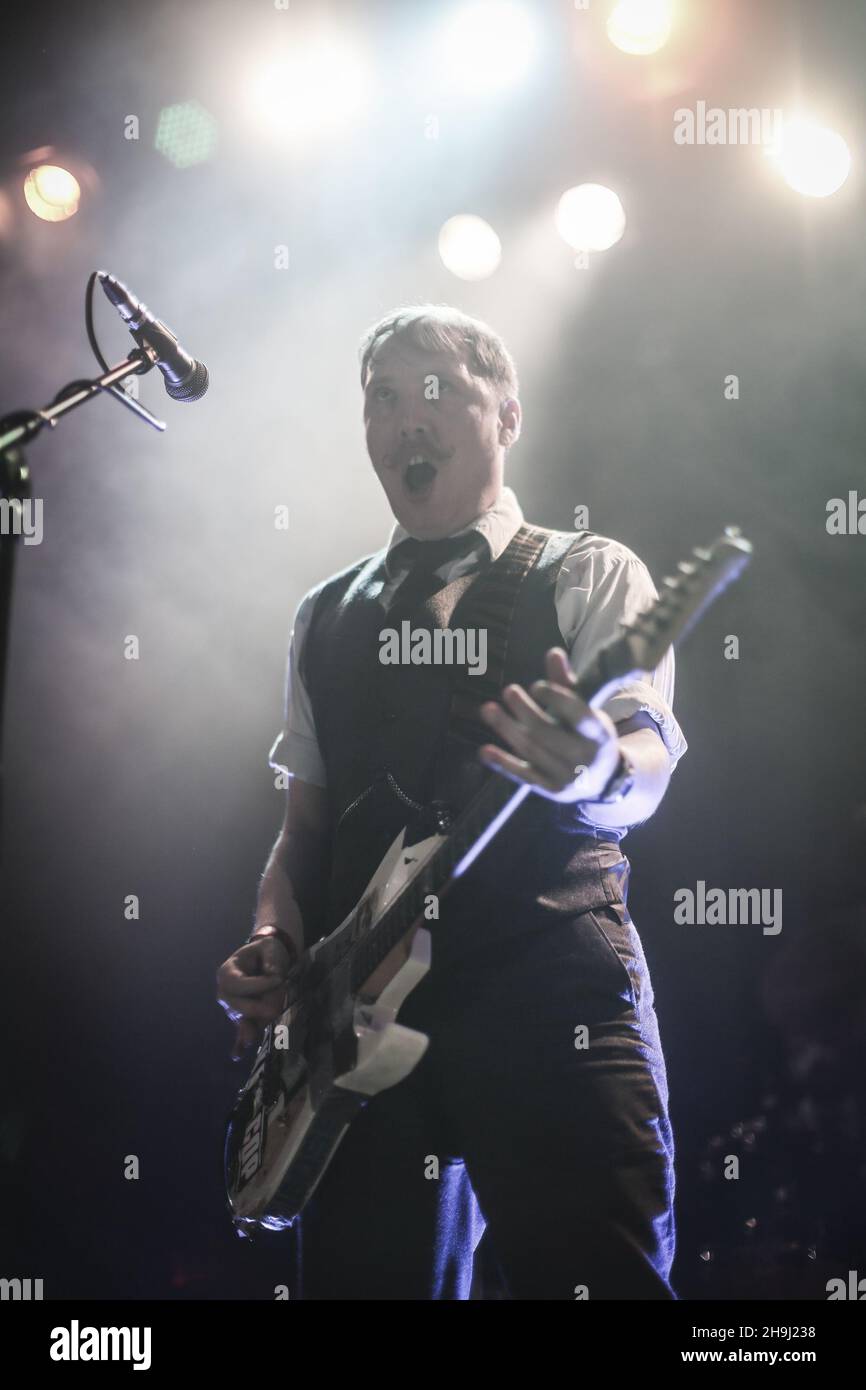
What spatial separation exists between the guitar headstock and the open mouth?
3.06 ft

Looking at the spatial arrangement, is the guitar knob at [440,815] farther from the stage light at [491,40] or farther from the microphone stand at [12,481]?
the stage light at [491,40]

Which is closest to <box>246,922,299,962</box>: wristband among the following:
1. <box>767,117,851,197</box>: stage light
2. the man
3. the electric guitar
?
the man

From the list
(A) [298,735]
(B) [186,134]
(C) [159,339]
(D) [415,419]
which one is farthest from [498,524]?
(B) [186,134]

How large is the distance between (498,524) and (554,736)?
882 millimetres

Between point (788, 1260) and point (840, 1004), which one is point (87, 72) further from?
point (788, 1260)

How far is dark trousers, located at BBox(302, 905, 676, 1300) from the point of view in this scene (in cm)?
168

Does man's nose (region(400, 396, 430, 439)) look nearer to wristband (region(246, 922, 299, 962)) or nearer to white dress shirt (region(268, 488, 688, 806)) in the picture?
white dress shirt (region(268, 488, 688, 806))

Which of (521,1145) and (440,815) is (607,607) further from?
(521,1145)

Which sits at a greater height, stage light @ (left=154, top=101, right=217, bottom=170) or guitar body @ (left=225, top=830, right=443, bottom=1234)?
stage light @ (left=154, top=101, right=217, bottom=170)

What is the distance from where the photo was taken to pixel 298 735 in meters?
2.41

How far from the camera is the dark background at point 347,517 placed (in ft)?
9.19

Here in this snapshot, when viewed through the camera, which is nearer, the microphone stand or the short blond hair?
the microphone stand

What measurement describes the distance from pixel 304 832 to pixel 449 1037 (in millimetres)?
648

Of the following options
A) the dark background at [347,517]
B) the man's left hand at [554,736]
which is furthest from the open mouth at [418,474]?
the man's left hand at [554,736]
